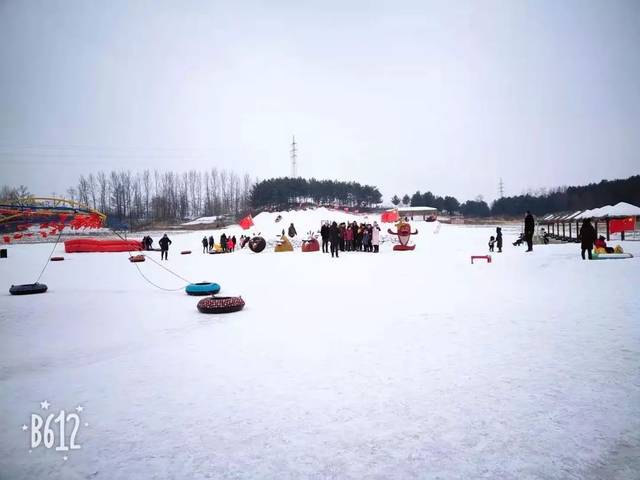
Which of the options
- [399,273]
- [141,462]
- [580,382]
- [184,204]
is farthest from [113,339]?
[184,204]

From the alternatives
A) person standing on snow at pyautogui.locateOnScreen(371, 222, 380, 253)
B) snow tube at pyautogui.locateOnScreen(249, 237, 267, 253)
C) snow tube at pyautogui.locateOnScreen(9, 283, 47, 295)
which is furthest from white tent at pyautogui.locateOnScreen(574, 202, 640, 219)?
snow tube at pyautogui.locateOnScreen(9, 283, 47, 295)

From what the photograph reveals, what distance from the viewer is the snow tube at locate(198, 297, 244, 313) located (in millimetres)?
7094

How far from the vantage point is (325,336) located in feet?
17.3

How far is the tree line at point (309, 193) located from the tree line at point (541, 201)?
18.4m

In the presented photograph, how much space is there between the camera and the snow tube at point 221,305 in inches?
A: 279

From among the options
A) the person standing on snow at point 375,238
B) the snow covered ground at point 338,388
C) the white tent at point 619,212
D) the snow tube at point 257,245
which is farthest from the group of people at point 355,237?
the white tent at point 619,212

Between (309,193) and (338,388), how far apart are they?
83.5 m

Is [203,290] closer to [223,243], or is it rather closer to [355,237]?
[355,237]

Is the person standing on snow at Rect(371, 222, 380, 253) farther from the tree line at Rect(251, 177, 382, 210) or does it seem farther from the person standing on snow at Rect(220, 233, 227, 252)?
the tree line at Rect(251, 177, 382, 210)

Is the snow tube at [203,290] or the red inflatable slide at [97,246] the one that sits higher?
the red inflatable slide at [97,246]

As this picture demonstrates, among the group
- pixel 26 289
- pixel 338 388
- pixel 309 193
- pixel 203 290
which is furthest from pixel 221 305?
pixel 309 193

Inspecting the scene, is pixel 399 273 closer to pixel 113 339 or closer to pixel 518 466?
pixel 113 339

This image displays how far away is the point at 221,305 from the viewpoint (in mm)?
7125

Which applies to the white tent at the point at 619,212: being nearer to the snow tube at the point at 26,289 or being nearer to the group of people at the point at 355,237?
the group of people at the point at 355,237
